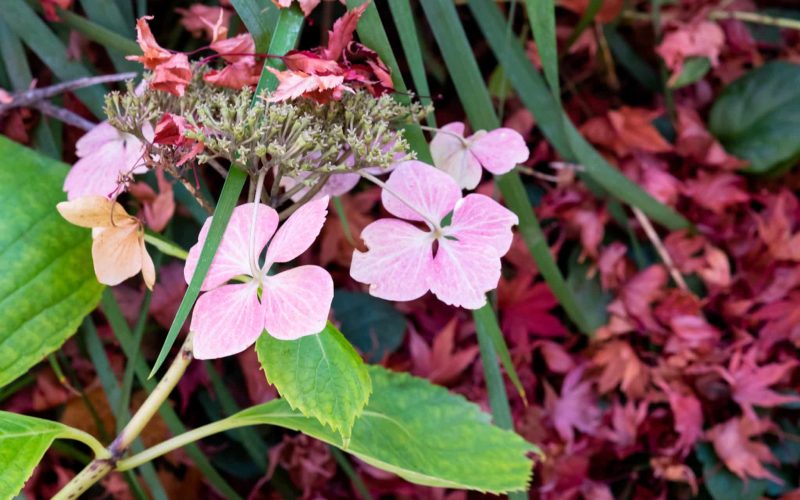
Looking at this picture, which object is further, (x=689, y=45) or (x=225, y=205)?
(x=689, y=45)

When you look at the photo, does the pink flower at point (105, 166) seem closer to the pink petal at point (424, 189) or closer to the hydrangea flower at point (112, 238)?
the hydrangea flower at point (112, 238)

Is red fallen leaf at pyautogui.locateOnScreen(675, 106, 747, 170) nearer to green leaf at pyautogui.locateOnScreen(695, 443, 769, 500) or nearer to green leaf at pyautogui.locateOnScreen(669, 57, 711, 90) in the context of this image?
green leaf at pyautogui.locateOnScreen(669, 57, 711, 90)

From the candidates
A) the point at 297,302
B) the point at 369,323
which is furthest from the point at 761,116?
the point at 297,302

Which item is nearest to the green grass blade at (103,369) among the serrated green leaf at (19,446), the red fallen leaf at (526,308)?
the serrated green leaf at (19,446)

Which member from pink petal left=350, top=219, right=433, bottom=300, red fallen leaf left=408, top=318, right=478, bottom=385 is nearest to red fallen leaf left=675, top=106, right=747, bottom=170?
red fallen leaf left=408, top=318, right=478, bottom=385

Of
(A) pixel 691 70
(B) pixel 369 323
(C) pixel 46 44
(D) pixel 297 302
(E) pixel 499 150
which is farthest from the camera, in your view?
(A) pixel 691 70

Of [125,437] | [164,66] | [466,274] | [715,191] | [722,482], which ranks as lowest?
[722,482]

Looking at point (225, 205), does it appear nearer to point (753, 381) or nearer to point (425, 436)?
point (425, 436)
